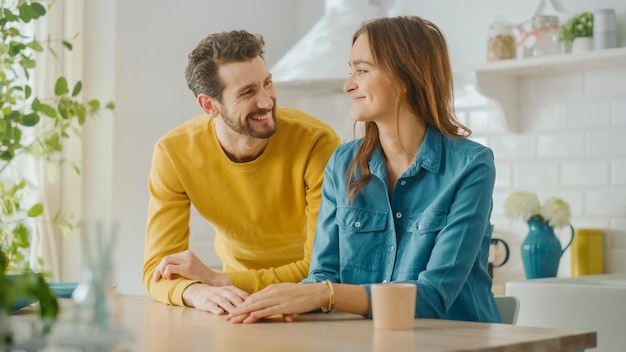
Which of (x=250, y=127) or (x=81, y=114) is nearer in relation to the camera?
(x=250, y=127)

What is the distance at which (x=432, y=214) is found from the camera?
76.5 inches

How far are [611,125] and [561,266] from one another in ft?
1.84

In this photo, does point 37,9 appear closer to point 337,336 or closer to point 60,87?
point 60,87

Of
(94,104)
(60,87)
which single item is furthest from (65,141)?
(60,87)

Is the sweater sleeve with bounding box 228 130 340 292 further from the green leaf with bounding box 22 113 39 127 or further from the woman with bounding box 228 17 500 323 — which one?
the green leaf with bounding box 22 113 39 127

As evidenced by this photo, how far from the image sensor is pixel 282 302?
5.50 ft

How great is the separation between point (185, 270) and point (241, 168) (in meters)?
0.52

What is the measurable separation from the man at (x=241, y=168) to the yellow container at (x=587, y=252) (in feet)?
3.84

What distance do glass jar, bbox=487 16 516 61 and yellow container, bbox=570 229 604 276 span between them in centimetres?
70

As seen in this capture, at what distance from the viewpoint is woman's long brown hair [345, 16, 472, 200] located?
2.13 m

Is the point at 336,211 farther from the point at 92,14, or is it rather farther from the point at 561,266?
the point at 92,14

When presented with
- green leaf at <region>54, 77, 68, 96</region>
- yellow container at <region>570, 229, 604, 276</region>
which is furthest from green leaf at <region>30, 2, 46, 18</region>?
yellow container at <region>570, 229, 604, 276</region>

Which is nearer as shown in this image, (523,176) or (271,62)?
(523,176)

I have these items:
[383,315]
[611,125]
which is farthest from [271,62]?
[383,315]
